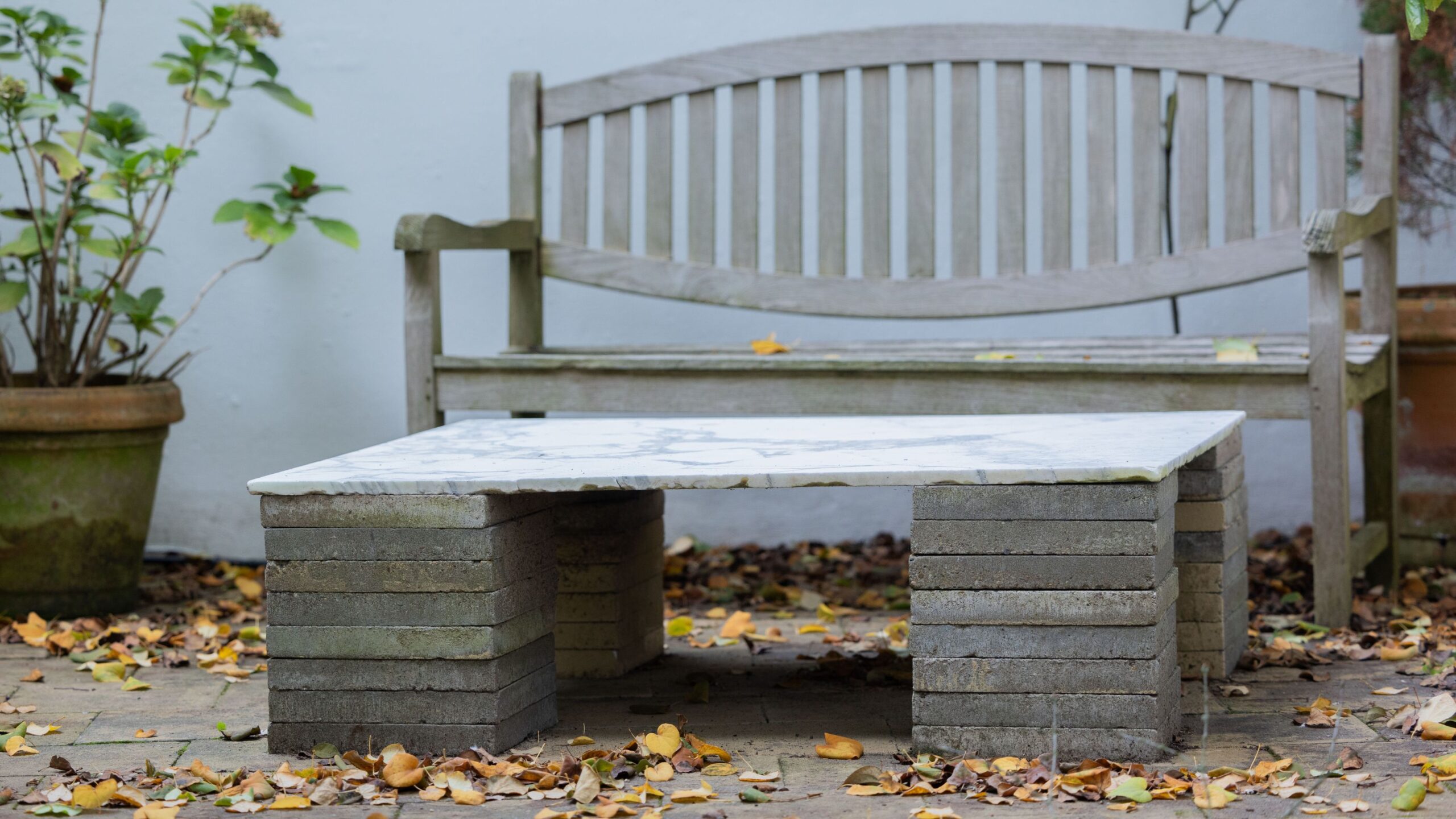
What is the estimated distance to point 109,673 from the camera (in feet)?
8.20

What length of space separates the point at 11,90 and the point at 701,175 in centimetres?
142

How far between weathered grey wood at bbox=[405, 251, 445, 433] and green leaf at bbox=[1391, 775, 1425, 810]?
74.4 inches

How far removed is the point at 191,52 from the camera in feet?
10.4

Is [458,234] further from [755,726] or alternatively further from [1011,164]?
[755,726]

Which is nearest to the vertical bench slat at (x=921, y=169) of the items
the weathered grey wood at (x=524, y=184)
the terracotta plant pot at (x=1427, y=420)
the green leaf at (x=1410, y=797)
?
the weathered grey wood at (x=524, y=184)

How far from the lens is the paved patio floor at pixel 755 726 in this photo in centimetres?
169

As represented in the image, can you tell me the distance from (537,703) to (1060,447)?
79 centimetres

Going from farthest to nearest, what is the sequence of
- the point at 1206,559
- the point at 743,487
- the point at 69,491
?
the point at 69,491 < the point at 1206,559 < the point at 743,487

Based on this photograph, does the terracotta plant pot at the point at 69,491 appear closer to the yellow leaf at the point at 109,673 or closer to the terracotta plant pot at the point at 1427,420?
the yellow leaf at the point at 109,673

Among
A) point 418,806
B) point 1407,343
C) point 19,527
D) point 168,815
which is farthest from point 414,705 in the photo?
point 1407,343

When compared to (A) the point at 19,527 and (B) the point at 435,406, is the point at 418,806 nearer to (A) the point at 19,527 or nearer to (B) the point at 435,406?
(B) the point at 435,406

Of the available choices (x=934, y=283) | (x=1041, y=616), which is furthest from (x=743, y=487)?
(x=934, y=283)

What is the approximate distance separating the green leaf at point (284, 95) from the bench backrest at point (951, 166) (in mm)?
464

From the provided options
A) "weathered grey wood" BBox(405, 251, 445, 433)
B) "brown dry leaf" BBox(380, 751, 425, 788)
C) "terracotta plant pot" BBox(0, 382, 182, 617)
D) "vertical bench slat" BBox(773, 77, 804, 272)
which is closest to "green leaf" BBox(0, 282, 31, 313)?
"terracotta plant pot" BBox(0, 382, 182, 617)
